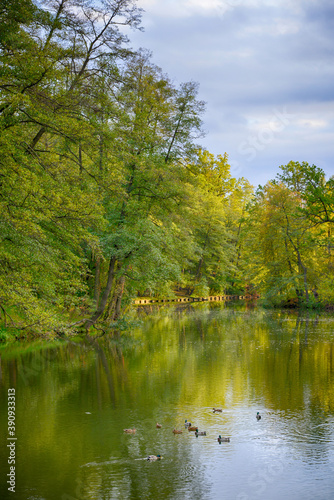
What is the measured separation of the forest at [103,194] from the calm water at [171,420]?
2.01m

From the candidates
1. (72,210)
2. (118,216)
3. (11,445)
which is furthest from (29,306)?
(118,216)

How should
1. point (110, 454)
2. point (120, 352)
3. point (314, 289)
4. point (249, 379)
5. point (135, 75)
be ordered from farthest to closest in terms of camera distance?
point (314, 289)
point (135, 75)
point (120, 352)
point (249, 379)
point (110, 454)

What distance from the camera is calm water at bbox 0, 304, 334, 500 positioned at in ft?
25.5

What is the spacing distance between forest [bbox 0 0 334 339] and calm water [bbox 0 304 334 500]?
2007 mm

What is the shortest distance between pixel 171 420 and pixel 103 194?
689cm

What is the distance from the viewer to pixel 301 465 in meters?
8.35

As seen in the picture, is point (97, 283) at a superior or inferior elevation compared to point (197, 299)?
superior

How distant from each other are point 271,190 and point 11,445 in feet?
111

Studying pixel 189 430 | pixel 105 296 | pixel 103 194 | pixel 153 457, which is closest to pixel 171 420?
pixel 189 430

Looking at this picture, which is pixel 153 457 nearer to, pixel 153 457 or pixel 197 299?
pixel 153 457

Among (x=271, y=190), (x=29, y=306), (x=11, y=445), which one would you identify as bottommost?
(x=11, y=445)

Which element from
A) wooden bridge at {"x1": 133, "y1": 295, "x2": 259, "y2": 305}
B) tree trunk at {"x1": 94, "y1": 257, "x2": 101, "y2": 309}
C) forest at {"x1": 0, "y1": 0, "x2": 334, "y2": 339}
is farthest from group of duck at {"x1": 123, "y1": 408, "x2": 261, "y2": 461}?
wooden bridge at {"x1": 133, "y1": 295, "x2": 259, "y2": 305}

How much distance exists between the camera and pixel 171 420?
10.8 metres

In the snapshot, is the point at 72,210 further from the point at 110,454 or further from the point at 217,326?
the point at 217,326
